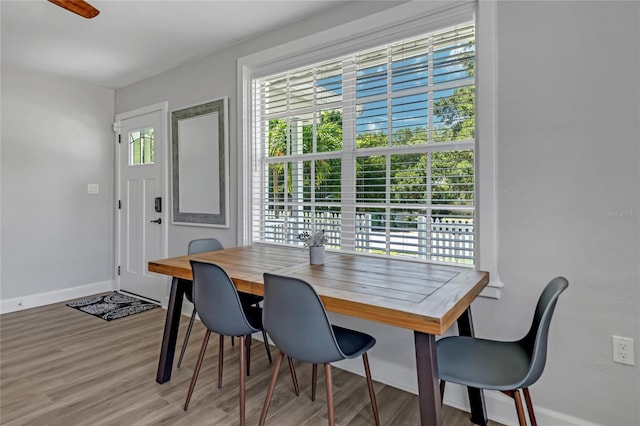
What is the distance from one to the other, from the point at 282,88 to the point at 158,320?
8.09 ft

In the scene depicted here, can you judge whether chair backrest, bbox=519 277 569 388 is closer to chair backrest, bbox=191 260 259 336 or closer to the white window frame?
the white window frame

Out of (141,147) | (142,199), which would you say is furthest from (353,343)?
(141,147)

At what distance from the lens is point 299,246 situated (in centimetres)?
287

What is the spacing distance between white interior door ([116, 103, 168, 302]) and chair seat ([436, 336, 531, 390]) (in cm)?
316

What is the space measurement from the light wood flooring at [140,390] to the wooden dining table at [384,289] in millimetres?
245

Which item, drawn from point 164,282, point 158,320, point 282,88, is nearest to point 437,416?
point 282,88

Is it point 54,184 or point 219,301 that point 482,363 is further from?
point 54,184

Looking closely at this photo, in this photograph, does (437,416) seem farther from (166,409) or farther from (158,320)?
(158,320)

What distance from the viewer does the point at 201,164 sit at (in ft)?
11.5

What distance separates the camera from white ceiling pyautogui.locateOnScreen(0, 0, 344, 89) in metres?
2.53

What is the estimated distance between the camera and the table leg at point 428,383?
129 centimetres

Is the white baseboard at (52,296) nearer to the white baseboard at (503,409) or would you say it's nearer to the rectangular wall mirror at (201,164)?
the rectangular wall mirror at (201,164)

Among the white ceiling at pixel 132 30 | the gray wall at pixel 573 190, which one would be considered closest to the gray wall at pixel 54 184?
the white ceiling at pixel 132 30

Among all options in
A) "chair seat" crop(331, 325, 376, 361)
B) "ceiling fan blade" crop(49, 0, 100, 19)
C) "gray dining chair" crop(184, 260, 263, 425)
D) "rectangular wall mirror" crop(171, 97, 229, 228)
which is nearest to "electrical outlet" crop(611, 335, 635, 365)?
"chair seat" crop(331, 325, 376, 361)
